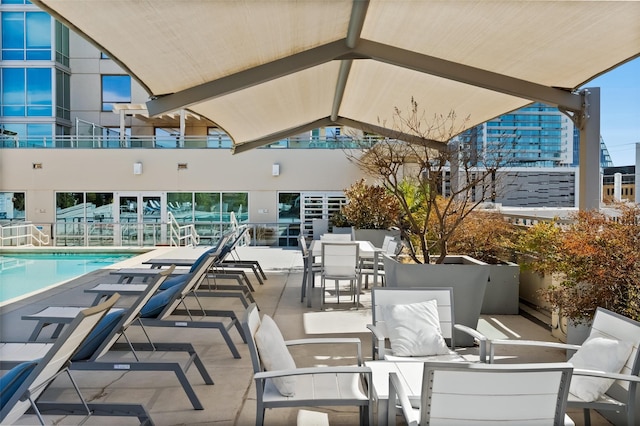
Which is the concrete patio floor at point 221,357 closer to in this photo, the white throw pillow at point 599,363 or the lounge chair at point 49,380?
the lounge chair at point 49,380

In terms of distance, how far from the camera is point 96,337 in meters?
4.35

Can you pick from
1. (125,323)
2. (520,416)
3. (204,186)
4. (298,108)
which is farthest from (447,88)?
(204,186)

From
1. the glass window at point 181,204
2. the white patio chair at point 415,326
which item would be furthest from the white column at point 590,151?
the glass window at point 181,204

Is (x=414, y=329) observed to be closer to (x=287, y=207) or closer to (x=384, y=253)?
(x=384, y=253)

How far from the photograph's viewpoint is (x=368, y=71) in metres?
9.06

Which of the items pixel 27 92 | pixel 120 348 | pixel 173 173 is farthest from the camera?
pixel 27 92

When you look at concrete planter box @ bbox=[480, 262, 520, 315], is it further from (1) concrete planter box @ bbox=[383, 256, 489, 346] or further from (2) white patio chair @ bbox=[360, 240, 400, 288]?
(1) concrete planter box @ bbox=[383, 256, 489, 346]

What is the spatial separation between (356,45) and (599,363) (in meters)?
4.98

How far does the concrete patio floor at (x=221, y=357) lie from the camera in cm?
418

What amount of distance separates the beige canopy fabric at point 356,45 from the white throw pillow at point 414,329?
2956 mm

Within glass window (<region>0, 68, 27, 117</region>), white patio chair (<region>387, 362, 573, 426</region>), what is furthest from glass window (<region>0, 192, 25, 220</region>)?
white patio chair (<region>387, 362, 573, 426</region>)

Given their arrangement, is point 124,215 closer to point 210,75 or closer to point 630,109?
point 210,75

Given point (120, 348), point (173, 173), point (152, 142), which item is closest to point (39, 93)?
point (152, 142)

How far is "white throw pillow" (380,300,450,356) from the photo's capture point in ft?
14.4
